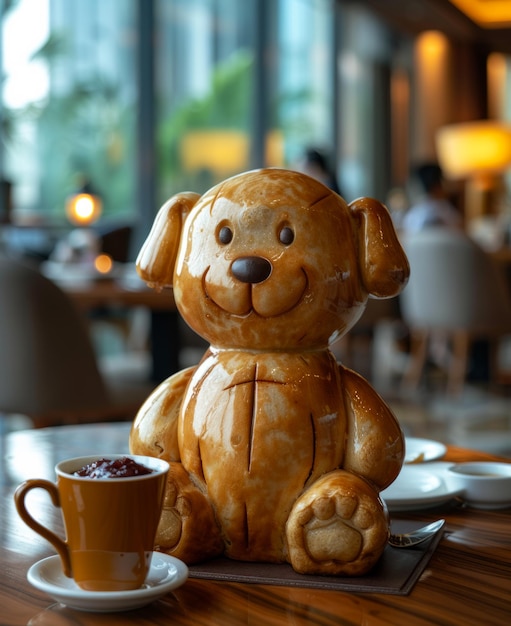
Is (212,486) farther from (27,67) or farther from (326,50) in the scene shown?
(326,50)

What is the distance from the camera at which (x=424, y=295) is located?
460 centimetres

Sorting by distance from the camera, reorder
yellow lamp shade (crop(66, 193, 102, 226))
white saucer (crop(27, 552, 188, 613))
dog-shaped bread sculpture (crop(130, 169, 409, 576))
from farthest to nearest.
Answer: yellow lamp shade (crop(66, 193, 102, 226)) < dog-shaped bread sculpture (crop(130, 169, 409, 576)) < white saucer (crop(27, 552, 188, 613))

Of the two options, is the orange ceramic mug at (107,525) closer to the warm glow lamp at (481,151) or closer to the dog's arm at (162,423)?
the dog's arm at (162,423)

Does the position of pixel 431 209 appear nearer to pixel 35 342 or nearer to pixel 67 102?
pixel 67 102

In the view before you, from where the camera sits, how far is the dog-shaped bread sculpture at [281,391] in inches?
26.0

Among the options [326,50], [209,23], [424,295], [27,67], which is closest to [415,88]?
[326,50]

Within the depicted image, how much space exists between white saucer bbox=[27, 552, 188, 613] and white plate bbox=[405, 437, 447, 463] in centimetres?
44

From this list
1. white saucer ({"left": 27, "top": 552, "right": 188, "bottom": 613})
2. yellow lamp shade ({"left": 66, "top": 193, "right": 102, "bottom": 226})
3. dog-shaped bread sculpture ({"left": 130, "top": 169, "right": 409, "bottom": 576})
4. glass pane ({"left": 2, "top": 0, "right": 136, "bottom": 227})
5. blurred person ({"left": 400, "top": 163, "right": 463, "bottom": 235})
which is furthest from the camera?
glass pane ({"left": 2, "top": 0, "right": 136, "bottom": 227})

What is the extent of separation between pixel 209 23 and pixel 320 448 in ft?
23.1

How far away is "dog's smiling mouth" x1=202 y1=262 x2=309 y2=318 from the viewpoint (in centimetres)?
66

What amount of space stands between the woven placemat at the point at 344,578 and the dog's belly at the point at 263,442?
17 millimetres

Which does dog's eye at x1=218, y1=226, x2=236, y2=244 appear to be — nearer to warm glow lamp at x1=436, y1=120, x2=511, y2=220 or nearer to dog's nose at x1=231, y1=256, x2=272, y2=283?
dog's nose at x1=231, y1=256, x2=272, y2=283

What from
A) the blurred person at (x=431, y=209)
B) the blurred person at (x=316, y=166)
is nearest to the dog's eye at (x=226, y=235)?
the blurred person at (x=316, y=166)

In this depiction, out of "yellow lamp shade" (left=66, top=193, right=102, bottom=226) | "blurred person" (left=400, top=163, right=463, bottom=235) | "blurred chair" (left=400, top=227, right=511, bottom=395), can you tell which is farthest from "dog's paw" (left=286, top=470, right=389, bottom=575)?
"blurred person" (left=400, top=163, right=463, bottom=235)
